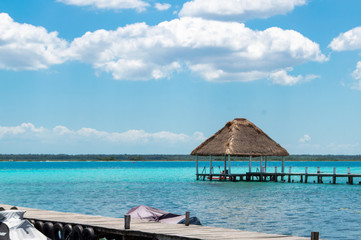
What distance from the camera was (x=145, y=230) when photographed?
15062 mm

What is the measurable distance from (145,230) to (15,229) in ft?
10.6

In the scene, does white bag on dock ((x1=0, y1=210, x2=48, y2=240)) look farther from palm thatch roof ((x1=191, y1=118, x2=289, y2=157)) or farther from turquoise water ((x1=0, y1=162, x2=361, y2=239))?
palm thatch roof ((x1=191, y1=118, x2=289, y2=157))

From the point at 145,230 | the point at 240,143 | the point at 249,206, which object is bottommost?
the point at 249,206

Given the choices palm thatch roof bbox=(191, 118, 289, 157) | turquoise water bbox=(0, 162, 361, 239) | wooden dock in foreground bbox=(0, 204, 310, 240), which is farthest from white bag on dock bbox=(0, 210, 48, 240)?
palm thatch roof bbox=(191, 118, 289, 157)

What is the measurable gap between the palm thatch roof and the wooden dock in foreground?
32.5 metres

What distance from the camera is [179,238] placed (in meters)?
13.8

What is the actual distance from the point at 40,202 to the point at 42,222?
18992mm

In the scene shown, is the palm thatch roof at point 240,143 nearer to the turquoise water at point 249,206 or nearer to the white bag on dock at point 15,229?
the turquoise water at point 249,206

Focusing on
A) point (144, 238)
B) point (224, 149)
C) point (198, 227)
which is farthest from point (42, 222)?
point (224, 149)

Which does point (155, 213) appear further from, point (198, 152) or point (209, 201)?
point (198, 152)

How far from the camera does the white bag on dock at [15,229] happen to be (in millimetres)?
14117

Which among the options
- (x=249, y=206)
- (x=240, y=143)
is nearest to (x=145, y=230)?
(x=249, y=206)

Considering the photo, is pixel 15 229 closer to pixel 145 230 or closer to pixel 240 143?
pixel 145 230

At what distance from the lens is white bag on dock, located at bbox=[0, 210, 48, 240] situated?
1412 centimetres
